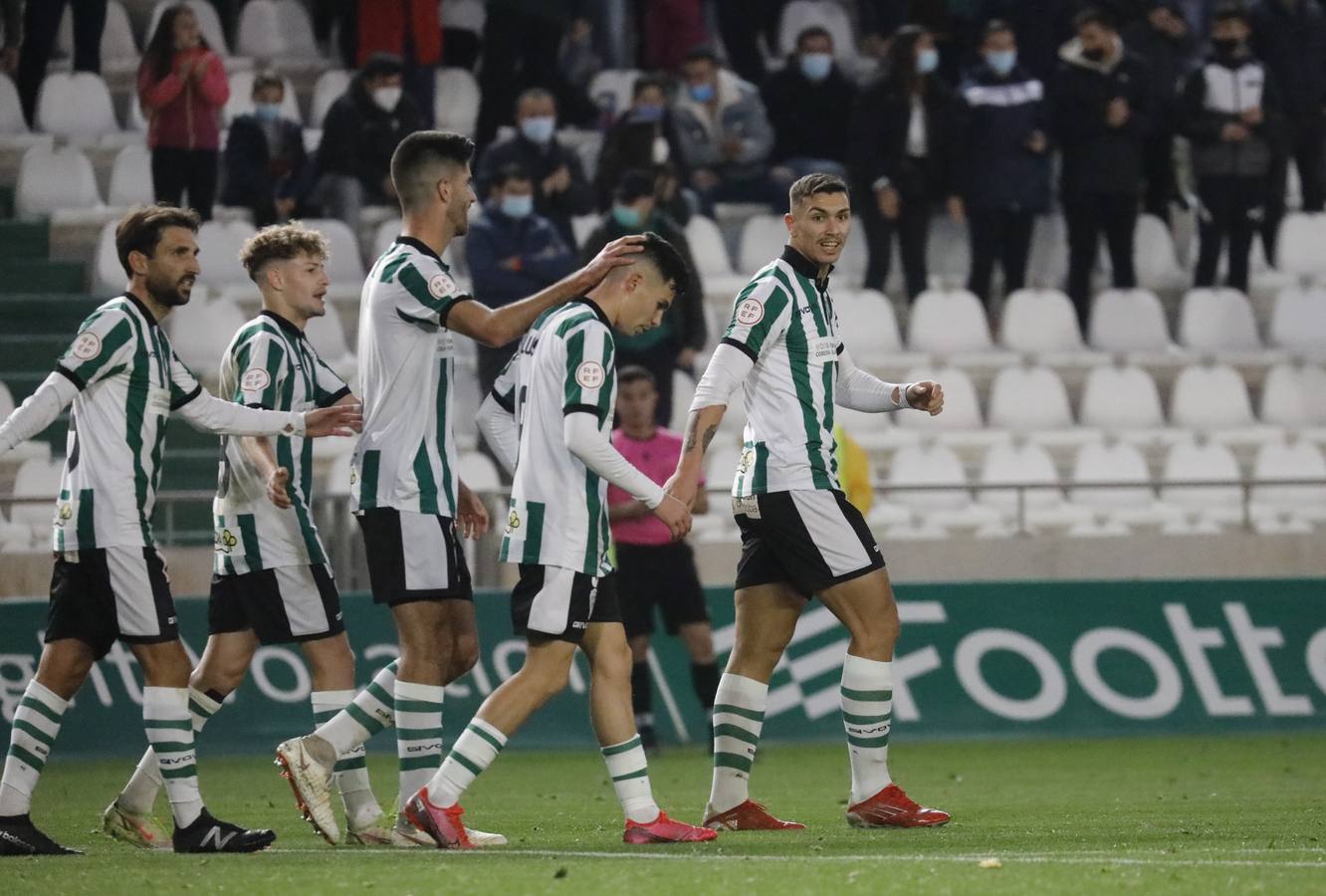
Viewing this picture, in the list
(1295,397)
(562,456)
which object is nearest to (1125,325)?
(1295,397)

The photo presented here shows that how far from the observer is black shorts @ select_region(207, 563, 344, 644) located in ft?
25.1

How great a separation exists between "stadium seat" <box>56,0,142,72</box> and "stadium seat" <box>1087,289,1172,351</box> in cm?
788

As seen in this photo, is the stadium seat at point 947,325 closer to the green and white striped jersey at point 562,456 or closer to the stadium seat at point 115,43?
the stadium seat at point 115,43

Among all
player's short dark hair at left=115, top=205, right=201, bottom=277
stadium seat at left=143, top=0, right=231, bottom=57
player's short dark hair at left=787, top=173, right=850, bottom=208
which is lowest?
player's short dark hair at left=115, top=205, right=201, bottom=277

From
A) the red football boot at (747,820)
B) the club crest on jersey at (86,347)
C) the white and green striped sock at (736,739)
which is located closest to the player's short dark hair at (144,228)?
the club crest on jersey at (86,347)

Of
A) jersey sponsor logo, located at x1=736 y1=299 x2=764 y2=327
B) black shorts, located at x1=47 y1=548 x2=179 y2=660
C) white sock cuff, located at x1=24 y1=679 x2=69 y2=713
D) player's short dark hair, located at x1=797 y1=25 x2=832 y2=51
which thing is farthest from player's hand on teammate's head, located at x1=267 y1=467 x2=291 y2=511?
player's short dark hair, located at x1=797 y1=25 x2=832 y2=51

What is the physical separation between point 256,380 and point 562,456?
4.46 ft

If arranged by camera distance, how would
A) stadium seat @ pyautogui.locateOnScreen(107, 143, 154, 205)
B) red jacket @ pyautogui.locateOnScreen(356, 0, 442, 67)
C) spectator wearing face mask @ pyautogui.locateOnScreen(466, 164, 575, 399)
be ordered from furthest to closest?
1. red jacket @ pyautogui.locateOnScreen(356, 0, 442, 67)
2. stadium seat @ pyautogui.locateOnScreen(107, 143, 154, 205)
3. spectator wearing face mask @ pyautogui.locateOnScreen(466, 164, 575, 399)

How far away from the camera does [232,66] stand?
57.0 ft

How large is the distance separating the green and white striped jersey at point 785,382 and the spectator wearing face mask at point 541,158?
25.3 feet

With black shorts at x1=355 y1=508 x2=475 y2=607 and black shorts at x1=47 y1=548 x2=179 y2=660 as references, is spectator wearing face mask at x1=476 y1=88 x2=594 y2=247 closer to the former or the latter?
black shorts at x1=355 y1=508 x2=475 y2=607

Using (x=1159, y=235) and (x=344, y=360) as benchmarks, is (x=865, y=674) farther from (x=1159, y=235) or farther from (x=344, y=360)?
(x=1159, y=235)

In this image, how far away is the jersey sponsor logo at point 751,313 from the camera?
24.9 ft

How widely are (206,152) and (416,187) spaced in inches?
324
